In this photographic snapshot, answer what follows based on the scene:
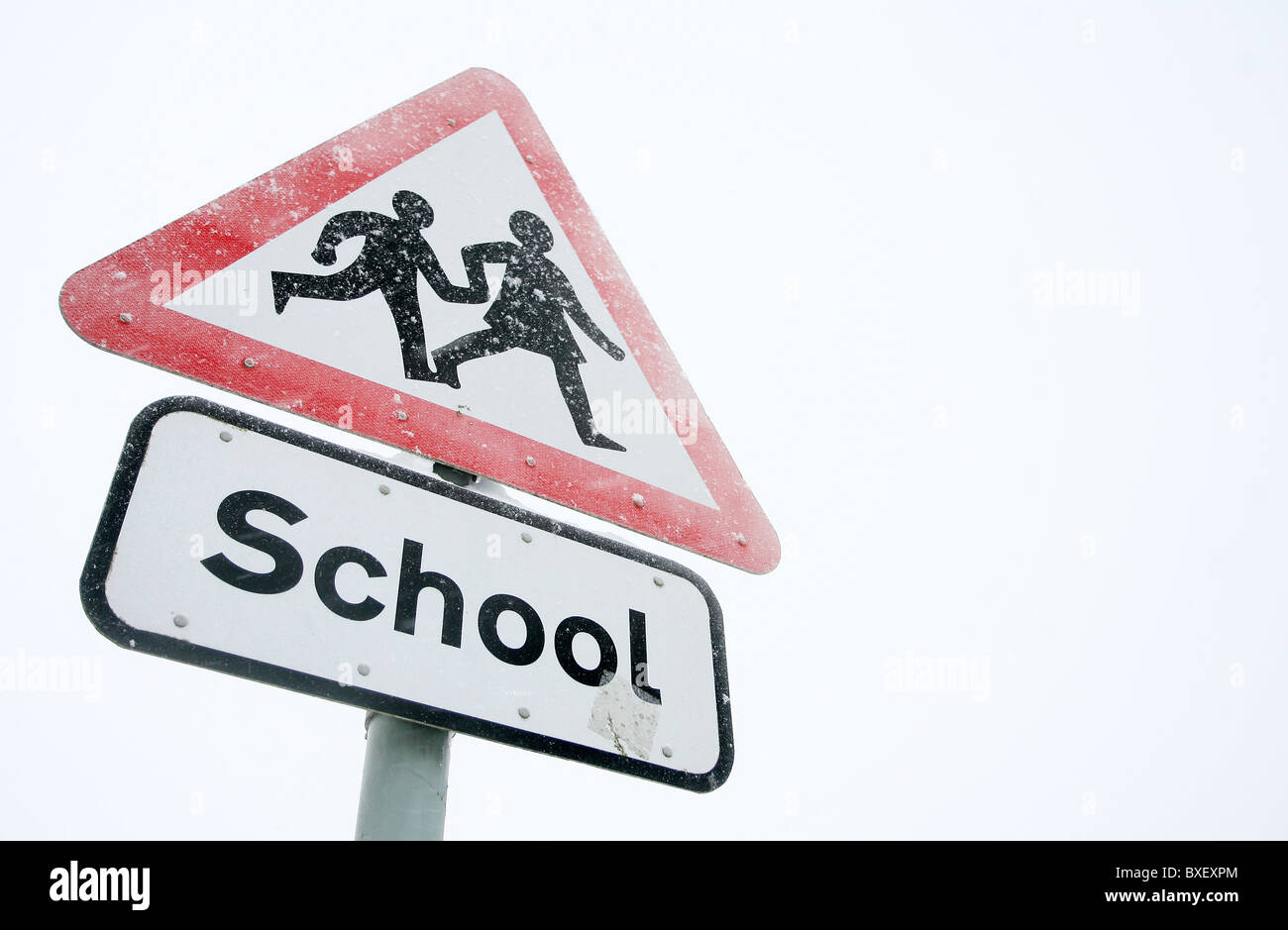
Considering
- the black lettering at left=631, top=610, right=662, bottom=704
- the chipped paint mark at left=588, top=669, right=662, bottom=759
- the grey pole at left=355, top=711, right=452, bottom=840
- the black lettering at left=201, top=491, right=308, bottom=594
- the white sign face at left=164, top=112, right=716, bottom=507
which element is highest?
the white sign face at left=164, top=112, right=716, bottom=507

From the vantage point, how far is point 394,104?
1.21 m

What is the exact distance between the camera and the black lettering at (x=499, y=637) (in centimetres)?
85

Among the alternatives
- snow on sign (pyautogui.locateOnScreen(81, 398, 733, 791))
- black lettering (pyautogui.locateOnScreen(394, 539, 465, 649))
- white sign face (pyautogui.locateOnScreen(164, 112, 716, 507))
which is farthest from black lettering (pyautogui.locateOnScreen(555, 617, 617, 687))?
white sign face (pyautogui.locateOnScreen(164, 112, 716, 507))

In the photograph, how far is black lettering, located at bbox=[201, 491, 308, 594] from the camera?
74 centimetres

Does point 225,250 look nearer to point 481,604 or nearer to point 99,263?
point 99,263

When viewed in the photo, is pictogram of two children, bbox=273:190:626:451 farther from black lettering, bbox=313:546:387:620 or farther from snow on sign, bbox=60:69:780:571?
black lettering, bbox=313:546:387:620

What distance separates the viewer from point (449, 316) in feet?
3.46

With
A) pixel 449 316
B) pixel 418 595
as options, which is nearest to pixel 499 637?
pixel 418 595

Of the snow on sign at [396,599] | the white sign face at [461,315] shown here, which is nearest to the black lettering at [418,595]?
the snow on sign at [396,599]

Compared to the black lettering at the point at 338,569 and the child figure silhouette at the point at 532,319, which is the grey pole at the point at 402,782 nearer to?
the black lettering at the point at 338,569

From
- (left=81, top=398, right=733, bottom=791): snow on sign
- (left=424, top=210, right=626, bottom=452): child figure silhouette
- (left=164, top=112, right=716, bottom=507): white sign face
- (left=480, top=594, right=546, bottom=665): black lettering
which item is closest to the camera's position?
(left=81, top=398, right=733, bottom=791): snow on sign

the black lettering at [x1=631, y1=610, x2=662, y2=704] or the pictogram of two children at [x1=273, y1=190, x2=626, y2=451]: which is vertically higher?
the pictogram of two children at [x1=273, y1=190, x2=626, y2=451]

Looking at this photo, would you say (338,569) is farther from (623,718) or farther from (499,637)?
(623,718)

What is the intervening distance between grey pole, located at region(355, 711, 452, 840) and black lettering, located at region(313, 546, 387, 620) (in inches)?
3.7
